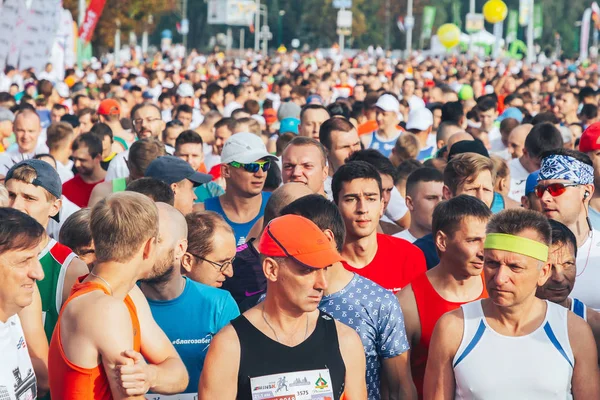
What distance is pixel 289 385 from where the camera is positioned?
153 inches

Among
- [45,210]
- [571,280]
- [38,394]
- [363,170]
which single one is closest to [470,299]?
[571,280]

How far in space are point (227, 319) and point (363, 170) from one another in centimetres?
141

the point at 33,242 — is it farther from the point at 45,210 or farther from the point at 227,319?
the point at 45,210

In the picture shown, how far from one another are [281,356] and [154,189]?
2.50 metres

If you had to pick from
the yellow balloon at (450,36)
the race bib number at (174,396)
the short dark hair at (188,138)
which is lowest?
the race bib number at (174,396)

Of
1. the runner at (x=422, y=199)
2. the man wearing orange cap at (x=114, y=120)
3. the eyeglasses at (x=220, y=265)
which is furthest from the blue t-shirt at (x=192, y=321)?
the man wearing orange cap at (x=114, y=120)

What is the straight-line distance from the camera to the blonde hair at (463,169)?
6719 millimetres

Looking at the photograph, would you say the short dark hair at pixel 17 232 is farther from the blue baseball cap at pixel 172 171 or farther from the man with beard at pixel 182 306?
the blue baseball cap at pixel 172 171

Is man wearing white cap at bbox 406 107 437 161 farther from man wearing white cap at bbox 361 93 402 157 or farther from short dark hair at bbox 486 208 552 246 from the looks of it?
short dark hair at bbox 486 208 552 246

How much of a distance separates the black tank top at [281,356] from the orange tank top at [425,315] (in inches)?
40.5

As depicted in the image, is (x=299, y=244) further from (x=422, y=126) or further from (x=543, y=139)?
(x=422, y=126)

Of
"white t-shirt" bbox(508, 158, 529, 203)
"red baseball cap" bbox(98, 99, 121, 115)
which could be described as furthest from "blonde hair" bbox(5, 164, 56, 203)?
"red baseball cap" bbox(98, 99, 121, 115)

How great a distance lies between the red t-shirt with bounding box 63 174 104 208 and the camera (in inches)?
354

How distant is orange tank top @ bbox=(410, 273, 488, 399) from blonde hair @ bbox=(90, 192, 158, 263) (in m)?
1.57
